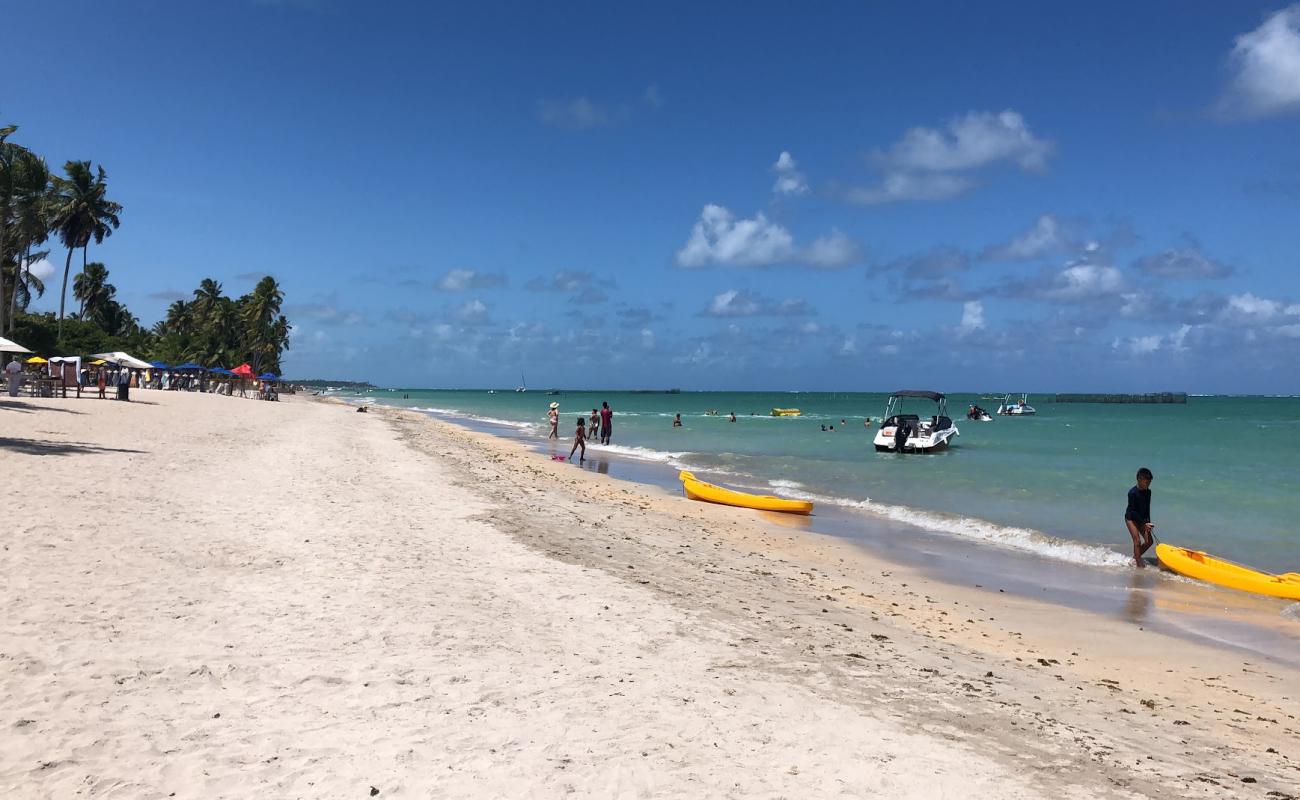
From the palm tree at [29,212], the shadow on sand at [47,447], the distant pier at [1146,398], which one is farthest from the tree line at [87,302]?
the distant pier at [1146,398]

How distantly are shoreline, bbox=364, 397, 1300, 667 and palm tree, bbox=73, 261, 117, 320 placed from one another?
7896 centimetres

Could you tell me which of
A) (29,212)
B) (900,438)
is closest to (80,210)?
(29,212)

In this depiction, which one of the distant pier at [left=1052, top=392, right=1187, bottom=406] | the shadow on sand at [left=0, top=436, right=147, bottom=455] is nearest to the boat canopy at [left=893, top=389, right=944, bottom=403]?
the shadow on sand at [left=0, top=436, right=147, bottom=455]

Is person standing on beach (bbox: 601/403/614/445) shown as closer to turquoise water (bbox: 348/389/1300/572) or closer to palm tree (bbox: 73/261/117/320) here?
turquoise water (bbox: 348/389/1300/572)

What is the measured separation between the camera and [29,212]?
4100cm

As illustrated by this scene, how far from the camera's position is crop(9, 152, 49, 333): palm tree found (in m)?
30.3

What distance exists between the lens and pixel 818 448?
35.3 metres

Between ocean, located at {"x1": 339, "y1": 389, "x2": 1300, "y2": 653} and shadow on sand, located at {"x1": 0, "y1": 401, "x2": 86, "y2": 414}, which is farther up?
shadow on sand, located at {"x1": 0, "y1": 401, "x2": 86, "y2": 414}

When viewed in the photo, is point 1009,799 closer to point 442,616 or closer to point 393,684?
point 393,684

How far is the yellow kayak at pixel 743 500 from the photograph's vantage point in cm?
1600

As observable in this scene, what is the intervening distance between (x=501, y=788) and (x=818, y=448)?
107 ft

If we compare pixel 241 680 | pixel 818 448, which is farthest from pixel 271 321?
pixel 241 680

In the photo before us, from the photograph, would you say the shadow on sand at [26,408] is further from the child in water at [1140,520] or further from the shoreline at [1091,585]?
the child in water at [1140,520]

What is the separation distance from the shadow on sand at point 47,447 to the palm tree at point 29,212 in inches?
787
